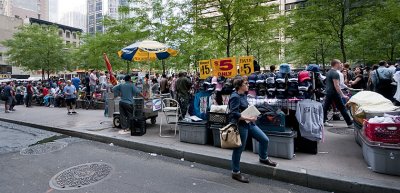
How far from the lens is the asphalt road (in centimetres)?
434

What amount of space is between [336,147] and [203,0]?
8570 millimetres

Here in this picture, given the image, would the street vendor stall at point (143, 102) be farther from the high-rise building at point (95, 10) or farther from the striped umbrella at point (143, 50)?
the high-rise building at point (95, 10)

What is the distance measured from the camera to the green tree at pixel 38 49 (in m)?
31.8

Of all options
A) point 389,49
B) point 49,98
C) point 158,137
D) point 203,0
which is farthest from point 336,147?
point 389,49

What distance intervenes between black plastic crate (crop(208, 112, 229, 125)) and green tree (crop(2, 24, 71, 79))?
31939mm

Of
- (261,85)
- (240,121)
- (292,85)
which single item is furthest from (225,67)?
(240,121)

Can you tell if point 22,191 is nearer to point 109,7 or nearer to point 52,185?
point 52,185

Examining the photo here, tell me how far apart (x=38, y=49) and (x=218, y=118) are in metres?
32.3

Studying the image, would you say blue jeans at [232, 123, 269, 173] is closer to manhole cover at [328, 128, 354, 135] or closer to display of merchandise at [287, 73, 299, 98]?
display of merchandise at [287, 73, 299, 98]

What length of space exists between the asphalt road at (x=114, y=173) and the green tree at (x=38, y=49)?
94.0ft

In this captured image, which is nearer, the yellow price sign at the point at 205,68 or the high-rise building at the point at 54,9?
the yellow price sign at the point at 205,68

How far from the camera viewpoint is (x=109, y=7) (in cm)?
10262

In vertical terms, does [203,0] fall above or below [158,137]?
above

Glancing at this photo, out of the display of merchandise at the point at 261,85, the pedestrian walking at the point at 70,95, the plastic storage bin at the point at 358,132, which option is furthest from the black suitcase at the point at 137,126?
the pedestrian walking at the point at 70,95
